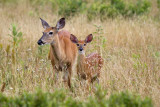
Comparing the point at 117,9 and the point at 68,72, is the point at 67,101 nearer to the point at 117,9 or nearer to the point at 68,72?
the point at 68,72

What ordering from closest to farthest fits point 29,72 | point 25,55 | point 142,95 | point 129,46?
point 142,95
point 29,72
point 25,55
point 129,46

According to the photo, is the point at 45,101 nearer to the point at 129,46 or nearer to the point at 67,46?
the point at 67,46

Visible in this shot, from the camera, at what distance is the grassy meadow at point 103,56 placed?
20.7ft

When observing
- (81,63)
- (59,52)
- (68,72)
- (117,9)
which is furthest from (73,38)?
(117,9)

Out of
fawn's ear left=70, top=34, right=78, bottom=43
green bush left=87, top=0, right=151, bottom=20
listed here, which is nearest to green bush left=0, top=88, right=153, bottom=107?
fawn's ear left=70, top=34, right=78, bottom=43

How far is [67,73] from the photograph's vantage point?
23.7 ft

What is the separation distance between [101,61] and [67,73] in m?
0.83

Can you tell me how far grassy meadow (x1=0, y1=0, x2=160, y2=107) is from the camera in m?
6.30

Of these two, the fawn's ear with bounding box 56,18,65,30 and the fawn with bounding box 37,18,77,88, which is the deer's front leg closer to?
the fawn with bounding box 37,18,77,88

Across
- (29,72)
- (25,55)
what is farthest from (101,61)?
(25,55)

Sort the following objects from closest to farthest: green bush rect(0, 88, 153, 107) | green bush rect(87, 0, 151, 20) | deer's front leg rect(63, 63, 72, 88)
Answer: green bush rect(0, 88, 153, 107)
deer's front leg rect(63, 63, 72, 88)
green bush rect(87, 0, 151, 20)

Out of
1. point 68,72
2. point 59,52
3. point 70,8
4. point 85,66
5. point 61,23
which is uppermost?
point 70,8

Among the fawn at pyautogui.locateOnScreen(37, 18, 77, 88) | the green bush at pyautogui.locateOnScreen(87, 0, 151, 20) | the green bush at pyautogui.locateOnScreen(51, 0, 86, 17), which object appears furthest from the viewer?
the green bush at pyautogui.locateOnScreen(51, 0, 86, 17)

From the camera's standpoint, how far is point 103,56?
8562mm
